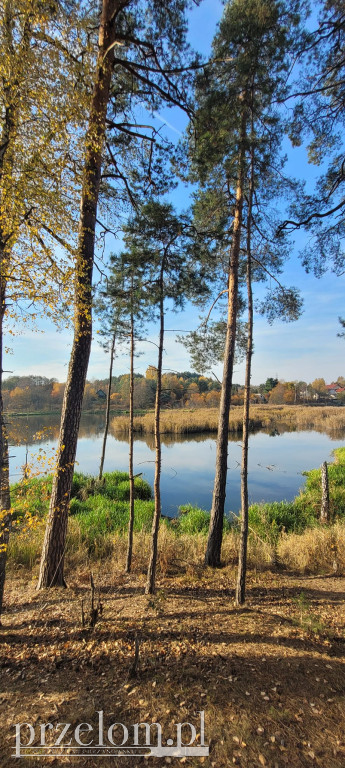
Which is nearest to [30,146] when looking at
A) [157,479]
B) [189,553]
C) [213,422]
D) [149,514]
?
[157,479]

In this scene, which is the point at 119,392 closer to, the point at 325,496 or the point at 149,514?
the point at 149,514

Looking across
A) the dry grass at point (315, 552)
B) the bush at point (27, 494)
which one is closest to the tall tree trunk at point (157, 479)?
the bush at point (27, 494)

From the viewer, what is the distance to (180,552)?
570 centimetres

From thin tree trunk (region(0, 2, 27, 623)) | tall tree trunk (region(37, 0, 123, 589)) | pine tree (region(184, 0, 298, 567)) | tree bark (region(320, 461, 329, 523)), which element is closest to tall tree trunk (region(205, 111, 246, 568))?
pine tree (region(184, 0, 298, 567))

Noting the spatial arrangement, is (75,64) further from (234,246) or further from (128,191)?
(234,246)

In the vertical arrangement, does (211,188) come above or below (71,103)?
above

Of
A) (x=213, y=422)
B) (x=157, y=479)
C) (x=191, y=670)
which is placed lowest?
(x=191, y=670)

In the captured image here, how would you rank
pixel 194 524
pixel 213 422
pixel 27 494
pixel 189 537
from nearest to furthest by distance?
pixel 27 494
pixel 189 537
pixel 194 524
pixel 213 422

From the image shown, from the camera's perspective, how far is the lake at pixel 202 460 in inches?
414

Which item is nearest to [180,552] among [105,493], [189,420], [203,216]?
[105,493]

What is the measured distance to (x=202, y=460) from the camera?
54.4ft

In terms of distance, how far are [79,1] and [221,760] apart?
8.16m

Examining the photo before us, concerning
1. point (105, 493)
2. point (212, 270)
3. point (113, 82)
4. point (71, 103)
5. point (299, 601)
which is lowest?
point (105, 493)

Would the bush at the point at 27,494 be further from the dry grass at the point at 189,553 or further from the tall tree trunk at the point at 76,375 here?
the dry grass at the point at 189,553
